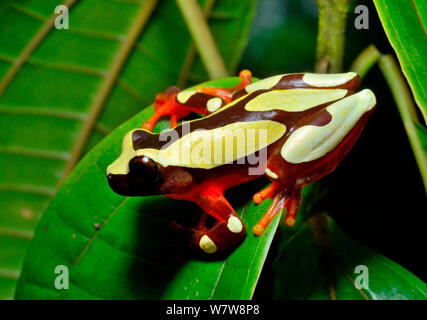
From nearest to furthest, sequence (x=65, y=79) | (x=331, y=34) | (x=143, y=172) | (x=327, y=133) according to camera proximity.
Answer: (x=143, y=172)
(x=327, y=133)
(x=331, y=34)
(x=65, y=79)

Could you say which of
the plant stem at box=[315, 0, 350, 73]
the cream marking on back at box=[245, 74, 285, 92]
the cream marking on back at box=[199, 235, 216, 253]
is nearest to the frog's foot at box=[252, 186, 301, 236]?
the cream marking on back at box=[199, 235, 216, 253]

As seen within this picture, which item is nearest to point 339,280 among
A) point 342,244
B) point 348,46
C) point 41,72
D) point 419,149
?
point 342,244

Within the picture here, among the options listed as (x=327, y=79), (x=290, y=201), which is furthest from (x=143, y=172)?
(x=327, y=79)

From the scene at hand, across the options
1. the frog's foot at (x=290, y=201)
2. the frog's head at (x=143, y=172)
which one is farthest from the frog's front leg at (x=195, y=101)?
the frog's foot at (x=290, y=201)

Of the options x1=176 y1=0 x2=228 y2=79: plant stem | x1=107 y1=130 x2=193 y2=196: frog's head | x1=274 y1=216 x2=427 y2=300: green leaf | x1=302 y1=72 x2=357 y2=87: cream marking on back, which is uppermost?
x1=176 y1=0 x2=228 y2=79: plant stem

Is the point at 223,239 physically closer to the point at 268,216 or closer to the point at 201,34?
the point at 268,216

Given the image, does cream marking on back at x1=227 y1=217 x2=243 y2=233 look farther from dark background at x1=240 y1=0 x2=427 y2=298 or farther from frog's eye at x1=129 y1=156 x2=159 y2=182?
dark background at x1=240 y1=0 x2=427 y2=298

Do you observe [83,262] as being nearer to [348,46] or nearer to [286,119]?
[286,119]

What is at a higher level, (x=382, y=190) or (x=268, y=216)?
(x=382, y=190)
